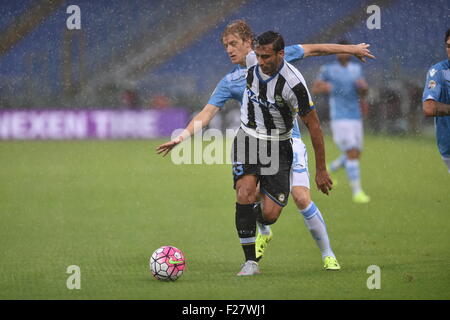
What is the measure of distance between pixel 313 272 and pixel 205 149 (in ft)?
33.3

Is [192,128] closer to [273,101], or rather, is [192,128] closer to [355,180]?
[273,101]

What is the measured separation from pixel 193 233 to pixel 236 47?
240 centimetres

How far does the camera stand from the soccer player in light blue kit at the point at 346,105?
400 inches

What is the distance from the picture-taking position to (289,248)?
6.74m

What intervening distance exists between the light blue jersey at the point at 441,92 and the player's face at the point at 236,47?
1352 mm

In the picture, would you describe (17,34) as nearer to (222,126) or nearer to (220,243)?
(222,126)

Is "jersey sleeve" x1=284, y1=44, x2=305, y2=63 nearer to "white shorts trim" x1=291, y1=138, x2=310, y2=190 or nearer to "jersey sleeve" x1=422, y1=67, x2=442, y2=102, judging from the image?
"white shorts trim" x1=291, y1=138, x2=310, y2=190

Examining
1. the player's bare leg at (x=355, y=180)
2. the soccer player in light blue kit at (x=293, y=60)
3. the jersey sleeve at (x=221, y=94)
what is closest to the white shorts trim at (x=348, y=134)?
the player's bare leg at (x=355, y=180)

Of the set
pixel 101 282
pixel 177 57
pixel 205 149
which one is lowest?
pixel 101 282

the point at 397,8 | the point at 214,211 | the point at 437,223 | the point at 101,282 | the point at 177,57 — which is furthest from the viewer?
the point at 177,57

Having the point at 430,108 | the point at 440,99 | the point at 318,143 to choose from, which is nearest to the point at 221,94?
the point at 318,143

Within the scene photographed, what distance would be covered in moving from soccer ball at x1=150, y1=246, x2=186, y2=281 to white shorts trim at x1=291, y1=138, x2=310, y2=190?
40.8 inches

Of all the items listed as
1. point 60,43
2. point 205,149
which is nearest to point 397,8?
point 205,149

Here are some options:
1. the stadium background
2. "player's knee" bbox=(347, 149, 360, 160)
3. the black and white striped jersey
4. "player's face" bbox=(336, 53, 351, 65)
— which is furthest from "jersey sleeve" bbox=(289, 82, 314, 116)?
"player's face" bbox=(336, 53, 351, 65)
